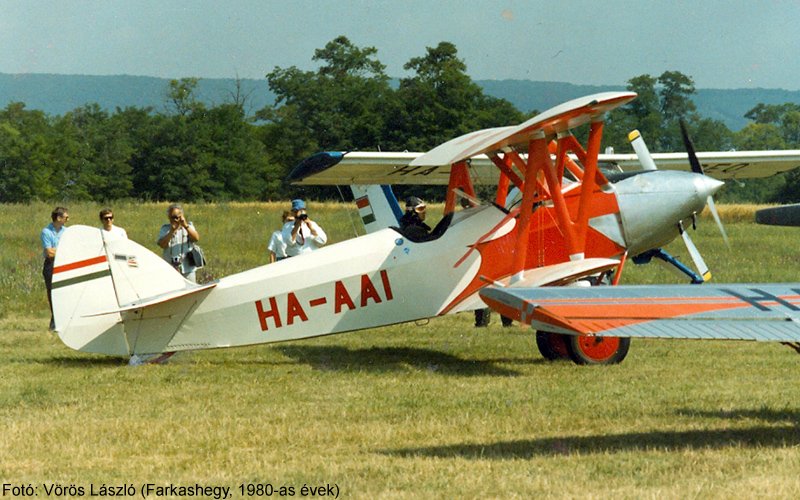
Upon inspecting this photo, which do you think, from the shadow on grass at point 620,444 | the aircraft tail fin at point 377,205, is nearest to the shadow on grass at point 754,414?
the shadow on grass at point 620,444

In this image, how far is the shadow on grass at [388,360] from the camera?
37.6ft

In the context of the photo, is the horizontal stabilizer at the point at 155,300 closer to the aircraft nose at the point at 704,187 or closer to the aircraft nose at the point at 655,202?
the aircraft nose at the point at 655,202

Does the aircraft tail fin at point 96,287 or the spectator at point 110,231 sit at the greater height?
the spectator at point 110,231

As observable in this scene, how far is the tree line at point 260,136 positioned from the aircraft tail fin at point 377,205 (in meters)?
40.2

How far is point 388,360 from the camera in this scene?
40.8 ft

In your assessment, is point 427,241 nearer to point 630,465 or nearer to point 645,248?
point 645,248

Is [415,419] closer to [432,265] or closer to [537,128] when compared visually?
[432,265]

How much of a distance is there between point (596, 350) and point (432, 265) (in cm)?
187

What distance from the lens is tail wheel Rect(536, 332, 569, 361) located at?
11734 mm

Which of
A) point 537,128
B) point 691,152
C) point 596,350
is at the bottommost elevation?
point 596,350

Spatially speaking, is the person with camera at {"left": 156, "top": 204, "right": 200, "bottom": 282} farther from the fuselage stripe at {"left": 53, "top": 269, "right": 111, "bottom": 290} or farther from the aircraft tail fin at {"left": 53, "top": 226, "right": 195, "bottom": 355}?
the fuselage stripe at {"left": 53, "top": 269, "right": 111, "bottom": 290}

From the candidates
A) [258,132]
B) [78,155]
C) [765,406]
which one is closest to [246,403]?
[765,406]

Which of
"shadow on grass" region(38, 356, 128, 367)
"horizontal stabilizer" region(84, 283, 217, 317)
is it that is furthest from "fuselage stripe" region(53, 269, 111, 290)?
"shadow on grass" region(38, 356, 128, 367)

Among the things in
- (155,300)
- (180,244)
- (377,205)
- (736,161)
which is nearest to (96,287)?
(155,300)
